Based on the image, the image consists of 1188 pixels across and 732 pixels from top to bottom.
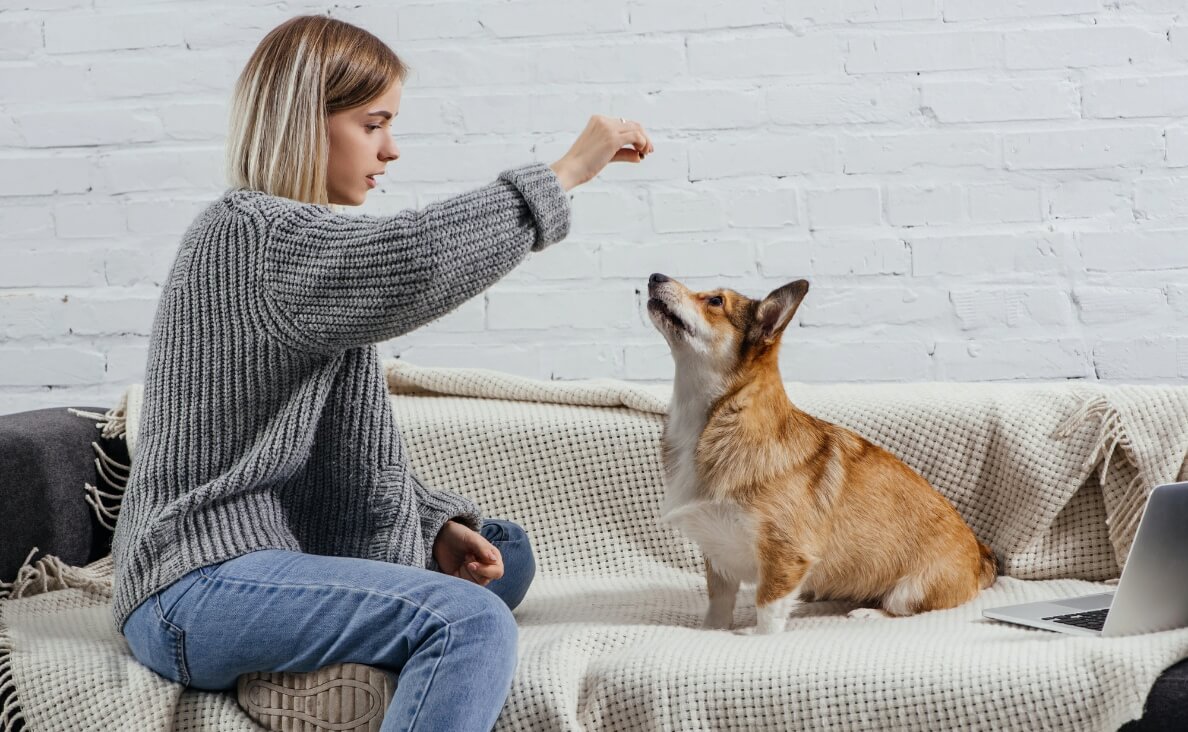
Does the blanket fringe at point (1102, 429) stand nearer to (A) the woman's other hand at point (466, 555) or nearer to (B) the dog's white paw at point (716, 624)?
(B) the dog's white paw at point (716, 624)

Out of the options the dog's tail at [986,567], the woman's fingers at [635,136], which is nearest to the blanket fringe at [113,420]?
the woman's fingers at [635,136]

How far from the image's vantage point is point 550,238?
130cm

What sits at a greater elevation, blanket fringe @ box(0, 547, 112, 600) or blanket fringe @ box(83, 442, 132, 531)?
blanket fringe @ box(83, 442, 132, 531)

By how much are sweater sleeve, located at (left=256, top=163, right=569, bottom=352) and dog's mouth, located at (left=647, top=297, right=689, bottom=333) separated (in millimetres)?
300

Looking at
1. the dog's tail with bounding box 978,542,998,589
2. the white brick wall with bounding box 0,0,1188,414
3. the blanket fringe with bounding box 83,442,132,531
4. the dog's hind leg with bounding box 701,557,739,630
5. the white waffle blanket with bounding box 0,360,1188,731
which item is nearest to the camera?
the white waffle blanket with bounding box 0,360,1188,731

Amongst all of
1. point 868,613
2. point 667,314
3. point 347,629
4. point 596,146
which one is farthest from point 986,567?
point 347,629

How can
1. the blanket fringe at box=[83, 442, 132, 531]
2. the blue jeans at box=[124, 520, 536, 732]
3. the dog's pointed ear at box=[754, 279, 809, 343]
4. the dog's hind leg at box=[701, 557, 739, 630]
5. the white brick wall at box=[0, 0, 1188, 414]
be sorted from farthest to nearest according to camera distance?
the white brick wall at box=[0, 0, 1188, 414], the blanket fringe at box=[83, 442, 132, 531], the dog's hind leg at box=[701, 557, 739, 630], the dog's pointed ear at box=[754, 279, 809, 343], the blue jeans at box=[124, 520, 536, 732]

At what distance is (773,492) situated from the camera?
154 cm

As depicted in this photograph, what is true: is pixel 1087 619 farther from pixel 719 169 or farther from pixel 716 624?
pixel 719 169

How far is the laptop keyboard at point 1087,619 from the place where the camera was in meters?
1.42

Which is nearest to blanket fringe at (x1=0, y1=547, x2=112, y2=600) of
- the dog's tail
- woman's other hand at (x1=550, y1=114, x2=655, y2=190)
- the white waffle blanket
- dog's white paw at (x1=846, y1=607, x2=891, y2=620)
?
the white waffle blanket

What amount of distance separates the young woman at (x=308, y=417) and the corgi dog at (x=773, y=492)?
0.98 feet

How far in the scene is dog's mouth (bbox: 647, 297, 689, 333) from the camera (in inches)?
60.2

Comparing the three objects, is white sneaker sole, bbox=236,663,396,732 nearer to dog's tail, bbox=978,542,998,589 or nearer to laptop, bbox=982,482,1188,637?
laptop, bbox=982,482,1188,637
